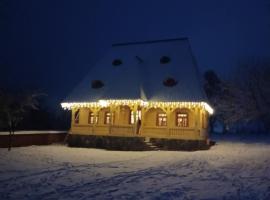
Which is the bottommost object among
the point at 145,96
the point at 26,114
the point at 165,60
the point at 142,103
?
the point at 142,103

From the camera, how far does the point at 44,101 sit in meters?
65.3

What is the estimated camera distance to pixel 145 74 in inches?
1230

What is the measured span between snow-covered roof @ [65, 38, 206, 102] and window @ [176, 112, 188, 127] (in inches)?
99.1

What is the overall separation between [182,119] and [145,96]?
4124 millimetres

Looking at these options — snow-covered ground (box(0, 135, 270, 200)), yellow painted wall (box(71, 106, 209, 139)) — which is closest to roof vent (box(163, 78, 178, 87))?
yellow painted wall (box(71, 106, 209, 139))

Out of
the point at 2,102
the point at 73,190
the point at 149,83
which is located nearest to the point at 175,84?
the point at 149,83

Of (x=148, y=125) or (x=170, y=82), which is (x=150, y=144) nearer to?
(x=148, y=125)

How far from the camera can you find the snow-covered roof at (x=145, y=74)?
28.2 metres

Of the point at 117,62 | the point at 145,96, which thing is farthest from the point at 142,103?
the point at 117,62

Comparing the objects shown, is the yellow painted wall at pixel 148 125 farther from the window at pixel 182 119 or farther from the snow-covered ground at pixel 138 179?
the snow-covered ground at pixel 138 179

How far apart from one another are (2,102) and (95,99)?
7808 millimetres

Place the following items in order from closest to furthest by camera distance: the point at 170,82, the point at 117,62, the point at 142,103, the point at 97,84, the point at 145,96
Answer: the point at 142,103 → the point at 145,96 → the point at 170,82 → the point at 97,84 → the point at 117,62

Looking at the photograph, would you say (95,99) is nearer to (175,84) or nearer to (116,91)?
(116,91)

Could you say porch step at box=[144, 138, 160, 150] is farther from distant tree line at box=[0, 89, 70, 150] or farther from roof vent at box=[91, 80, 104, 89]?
distant tree line at box=[0, 89, 70, 150]
